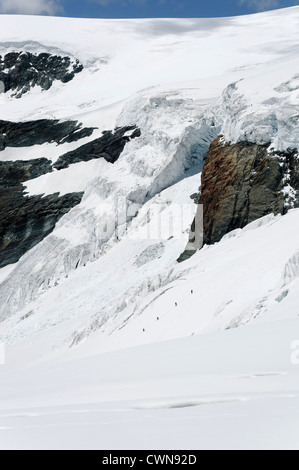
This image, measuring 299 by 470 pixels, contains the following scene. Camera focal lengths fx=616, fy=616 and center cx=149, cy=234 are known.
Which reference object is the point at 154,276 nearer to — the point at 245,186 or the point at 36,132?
the point at 245,186

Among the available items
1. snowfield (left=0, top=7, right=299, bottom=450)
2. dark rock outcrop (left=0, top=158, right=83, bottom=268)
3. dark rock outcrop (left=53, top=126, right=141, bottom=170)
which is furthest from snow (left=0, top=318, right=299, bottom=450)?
dark rock outcrop (left=53, top=126, right=141, bottom=170)

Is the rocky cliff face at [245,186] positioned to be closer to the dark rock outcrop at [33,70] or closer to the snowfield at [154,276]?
the snowfield at [154,276]

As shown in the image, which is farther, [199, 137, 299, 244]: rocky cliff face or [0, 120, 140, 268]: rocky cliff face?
[0, 120, 140, 268]: rocky cliff face

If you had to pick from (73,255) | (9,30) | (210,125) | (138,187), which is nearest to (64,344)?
(73,255)

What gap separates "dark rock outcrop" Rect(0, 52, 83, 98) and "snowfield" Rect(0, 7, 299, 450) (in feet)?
6.29

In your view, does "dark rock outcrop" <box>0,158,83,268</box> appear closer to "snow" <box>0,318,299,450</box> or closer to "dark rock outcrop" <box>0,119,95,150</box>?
"dark rock outcrop" <box>0,119,95,150</box>

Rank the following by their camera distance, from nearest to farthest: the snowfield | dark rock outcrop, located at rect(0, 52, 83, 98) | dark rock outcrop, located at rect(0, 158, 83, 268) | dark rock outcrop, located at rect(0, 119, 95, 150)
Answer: the snowfield
dark rock outcrop, located at rect(0, 158, 83, 268)
dark rock outcrop, located at rect(0, 119, 95, 150)
dark rock outcrop, located at rect(0, 52, 83, 98)

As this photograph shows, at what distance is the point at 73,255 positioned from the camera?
43.6 meters

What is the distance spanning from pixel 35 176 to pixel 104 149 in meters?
7.26

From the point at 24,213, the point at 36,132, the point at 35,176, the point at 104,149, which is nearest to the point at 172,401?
the point at 24,213

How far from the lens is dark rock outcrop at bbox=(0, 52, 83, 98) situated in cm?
8850

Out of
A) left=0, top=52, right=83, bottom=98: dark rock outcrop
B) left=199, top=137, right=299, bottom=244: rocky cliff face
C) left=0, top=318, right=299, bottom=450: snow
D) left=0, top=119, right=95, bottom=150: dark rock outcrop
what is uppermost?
left=0, top=52, right=83, bottom=98: dark rock outcrop

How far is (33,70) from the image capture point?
91.8m

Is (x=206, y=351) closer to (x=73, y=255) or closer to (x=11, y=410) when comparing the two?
(x=11, y=410)
